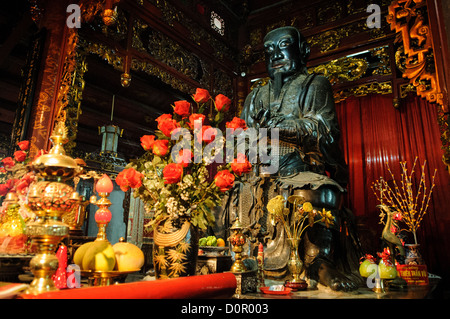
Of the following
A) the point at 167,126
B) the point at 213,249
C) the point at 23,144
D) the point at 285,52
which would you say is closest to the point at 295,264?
the point at 213,249

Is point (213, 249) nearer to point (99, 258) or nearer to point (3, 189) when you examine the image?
point (99, 258)

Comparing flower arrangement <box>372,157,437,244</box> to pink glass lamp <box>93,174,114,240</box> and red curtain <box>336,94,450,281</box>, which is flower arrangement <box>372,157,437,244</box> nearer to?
red curtain <box>336,94,450,281</box>

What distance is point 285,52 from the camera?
3281 millimetres

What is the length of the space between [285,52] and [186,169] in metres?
2.35

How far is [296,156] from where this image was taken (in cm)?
270

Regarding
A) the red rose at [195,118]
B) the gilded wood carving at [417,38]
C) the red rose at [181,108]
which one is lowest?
the red rose at [195,118]

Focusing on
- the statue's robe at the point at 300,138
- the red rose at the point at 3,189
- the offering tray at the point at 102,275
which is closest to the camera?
the offering tray at the point at 102,275

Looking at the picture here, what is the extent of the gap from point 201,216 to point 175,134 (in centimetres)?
33

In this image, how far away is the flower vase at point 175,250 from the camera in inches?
47.1

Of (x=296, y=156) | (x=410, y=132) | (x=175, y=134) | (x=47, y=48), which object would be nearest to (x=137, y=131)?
(x=47, y=48)

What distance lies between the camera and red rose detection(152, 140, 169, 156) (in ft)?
4.18

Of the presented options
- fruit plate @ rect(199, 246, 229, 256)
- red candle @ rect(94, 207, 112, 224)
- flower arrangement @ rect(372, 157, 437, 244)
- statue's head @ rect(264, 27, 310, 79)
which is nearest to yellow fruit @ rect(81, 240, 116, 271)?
red candle @ rect(94, 207, 112, 224)

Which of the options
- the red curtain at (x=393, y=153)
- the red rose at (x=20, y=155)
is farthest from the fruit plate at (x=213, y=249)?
the red curtain at (x=393, y=153)

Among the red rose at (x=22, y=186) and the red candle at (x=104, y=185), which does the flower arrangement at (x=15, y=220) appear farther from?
the red candle at (x=104, y=185)
